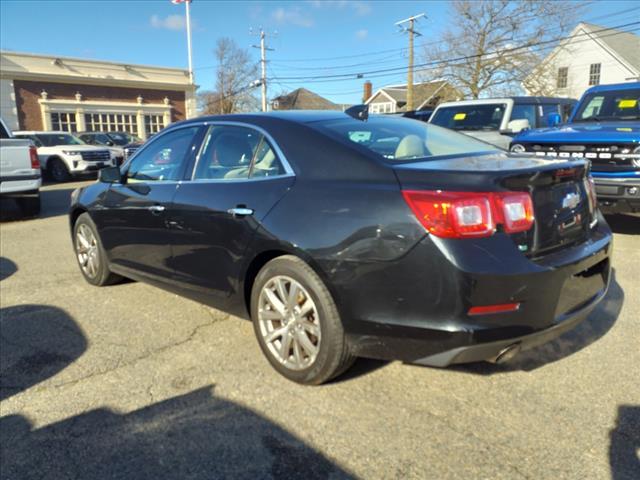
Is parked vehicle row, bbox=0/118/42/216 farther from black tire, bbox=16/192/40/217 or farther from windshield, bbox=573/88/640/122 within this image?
windshield, bbox=573/88/640/122

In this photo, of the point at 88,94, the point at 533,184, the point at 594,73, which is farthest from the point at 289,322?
the point at 594,73

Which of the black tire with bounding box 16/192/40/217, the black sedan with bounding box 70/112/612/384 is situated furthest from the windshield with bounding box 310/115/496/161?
the black tire with bounding box 16/192/40/217

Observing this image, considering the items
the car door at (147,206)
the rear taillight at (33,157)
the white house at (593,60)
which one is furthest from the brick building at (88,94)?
the car door at (147,206)

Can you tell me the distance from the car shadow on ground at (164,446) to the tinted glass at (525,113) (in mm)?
7872

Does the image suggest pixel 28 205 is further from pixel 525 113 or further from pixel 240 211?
pixel 525 113

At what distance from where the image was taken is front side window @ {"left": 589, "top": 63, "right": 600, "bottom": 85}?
130ft

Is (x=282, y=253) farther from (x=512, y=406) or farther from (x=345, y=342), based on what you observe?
(x=512, y=406)

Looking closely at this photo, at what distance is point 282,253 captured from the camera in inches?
115

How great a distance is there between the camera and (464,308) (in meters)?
2.29

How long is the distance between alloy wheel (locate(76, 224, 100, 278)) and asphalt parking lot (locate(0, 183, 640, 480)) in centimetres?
90

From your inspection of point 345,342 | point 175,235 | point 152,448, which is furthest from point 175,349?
point 345,342

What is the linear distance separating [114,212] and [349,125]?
7.49 feet

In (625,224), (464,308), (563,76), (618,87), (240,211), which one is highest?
(563,76)

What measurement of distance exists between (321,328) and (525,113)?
306 inches
